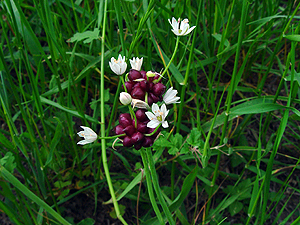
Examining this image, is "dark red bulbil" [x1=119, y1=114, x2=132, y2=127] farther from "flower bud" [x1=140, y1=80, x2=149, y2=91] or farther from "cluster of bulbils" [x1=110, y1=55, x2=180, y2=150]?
"flower bud" [x1=140, y1=80, x2=149, y2=91]

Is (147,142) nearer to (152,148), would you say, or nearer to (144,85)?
(144,85)

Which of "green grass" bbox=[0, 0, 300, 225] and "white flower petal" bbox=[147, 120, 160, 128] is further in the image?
"green grass" bbox=[0, 0, 300, 225]

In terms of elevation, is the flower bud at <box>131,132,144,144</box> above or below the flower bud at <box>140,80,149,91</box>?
below

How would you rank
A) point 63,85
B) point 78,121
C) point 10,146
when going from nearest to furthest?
point 10,146 < point 63,85 < point 78,121

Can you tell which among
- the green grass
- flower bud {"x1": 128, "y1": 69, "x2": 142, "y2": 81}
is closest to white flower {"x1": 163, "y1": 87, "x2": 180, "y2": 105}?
flower bud {"x1": 128, "y1": 69, "x2": 142, "y2": 81}

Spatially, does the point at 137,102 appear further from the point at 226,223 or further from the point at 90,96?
the point at 90,96

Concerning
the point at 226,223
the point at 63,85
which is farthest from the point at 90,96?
the point at 226,223

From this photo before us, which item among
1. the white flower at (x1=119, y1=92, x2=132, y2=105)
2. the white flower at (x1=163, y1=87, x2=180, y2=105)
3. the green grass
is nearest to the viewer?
the white flower at (x1=119, y1=92, x2=132, y2=105)

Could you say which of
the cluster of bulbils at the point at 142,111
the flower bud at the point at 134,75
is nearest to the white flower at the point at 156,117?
the cluster of bulbils at the point at 142,111

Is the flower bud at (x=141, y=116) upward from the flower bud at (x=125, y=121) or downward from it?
upward

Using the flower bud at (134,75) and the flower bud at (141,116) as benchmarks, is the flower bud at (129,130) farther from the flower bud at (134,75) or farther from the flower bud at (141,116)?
the flower bud at (134,75)

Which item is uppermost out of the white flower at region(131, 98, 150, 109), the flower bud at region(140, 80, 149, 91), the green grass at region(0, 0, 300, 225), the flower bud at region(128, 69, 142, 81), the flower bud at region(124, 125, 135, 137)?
the flower bud at region(128, 69, 142, 81)
